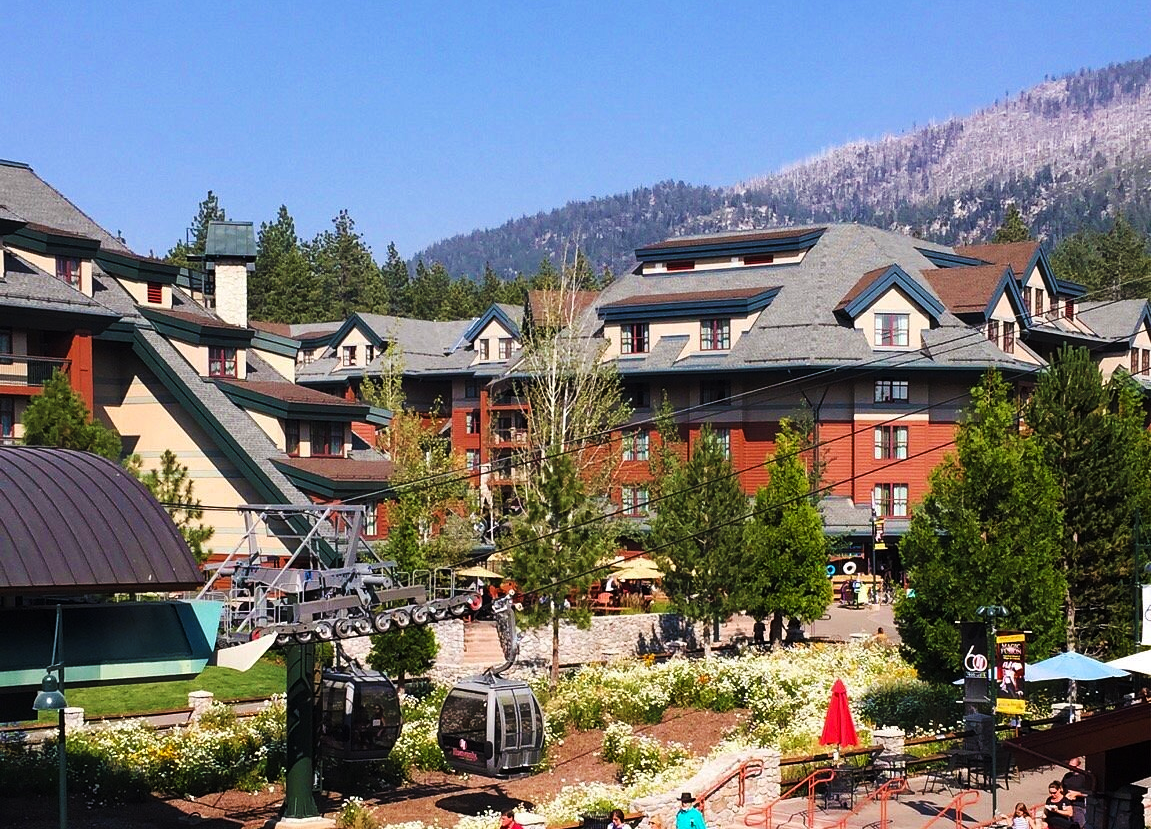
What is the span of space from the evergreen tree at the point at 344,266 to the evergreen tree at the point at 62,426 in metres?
119

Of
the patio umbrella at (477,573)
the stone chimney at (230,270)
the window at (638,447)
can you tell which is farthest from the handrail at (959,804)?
the window at (638,447)

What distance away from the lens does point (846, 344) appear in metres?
68.4

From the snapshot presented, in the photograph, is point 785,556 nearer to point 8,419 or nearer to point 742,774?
point 742,774

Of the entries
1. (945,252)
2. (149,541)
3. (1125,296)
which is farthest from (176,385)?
(1125,296)

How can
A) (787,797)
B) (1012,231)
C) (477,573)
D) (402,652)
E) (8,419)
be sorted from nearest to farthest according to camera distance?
1. (787,797)
2. (402,652)
3. (8,419)
4. (477,573)
5. (1012,231)

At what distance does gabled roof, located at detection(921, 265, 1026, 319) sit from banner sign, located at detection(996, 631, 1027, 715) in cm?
4345

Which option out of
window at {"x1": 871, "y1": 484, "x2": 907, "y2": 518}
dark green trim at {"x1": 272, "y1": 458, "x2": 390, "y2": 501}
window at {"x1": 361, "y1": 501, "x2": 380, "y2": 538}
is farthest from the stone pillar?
window at {"x1": 871, "y1": 484, "x2": 907, "y2": 518}

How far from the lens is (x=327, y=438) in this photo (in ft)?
188

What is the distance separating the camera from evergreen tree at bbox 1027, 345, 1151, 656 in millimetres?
39312

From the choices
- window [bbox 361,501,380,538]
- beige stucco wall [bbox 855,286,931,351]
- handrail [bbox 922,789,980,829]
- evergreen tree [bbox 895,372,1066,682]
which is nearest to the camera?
handrail [bbox 922,789,980,829]

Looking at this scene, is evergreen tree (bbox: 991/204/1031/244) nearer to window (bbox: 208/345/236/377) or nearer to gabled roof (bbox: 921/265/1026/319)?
gabled roof (bbox: 921/265/1026/319)

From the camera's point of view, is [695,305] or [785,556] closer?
[785,556]

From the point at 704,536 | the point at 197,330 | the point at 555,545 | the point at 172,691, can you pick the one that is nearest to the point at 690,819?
the point at 555,545

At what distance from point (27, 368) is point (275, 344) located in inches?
553
